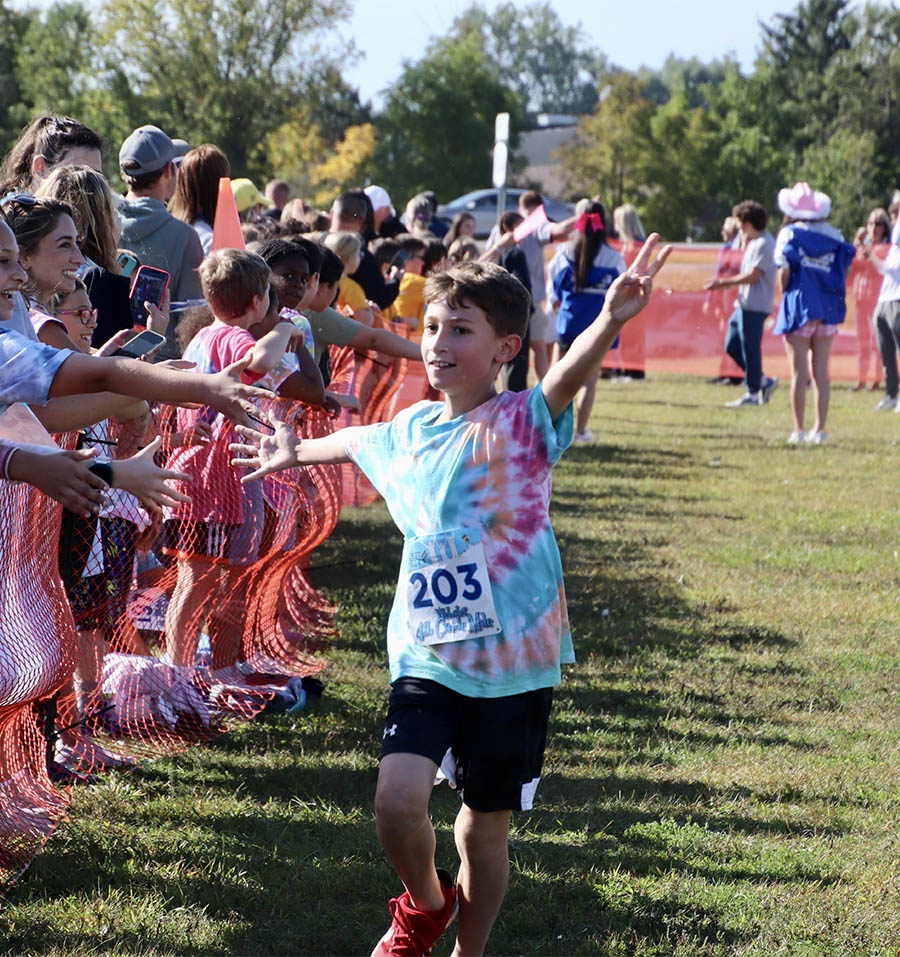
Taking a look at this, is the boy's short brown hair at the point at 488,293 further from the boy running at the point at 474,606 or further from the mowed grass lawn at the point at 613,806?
the mowed grass lawn at the point at 613,806

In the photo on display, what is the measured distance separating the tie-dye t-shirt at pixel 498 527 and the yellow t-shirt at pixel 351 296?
16.6 feet

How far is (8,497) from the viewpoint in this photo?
3377mm

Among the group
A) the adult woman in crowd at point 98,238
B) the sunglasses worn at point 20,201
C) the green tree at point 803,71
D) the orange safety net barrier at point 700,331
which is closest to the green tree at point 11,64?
the green tree at point 803,71

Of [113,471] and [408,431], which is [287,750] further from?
[113,471]

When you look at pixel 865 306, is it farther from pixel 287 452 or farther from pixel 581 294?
pixel 287 452

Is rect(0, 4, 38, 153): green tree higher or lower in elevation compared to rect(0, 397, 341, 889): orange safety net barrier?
higher

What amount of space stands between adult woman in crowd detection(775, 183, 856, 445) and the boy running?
9803 millimetres

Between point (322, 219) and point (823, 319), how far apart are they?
5.00 m

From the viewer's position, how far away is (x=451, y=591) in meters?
3.21

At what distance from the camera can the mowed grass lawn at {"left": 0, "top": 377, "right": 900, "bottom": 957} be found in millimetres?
3645

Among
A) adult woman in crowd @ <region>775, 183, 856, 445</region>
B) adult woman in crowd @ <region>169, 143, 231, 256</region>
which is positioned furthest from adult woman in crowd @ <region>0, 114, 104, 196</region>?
adult woman in crowd @ <region>775, 183, 856, 445</region>

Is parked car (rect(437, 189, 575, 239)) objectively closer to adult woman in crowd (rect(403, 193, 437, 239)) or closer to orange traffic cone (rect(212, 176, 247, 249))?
adult woman in crowd (rect(403, 193, 437, 239))

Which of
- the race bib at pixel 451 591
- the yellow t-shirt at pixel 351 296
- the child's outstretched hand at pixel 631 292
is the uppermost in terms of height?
the yellow t-shirt at pixel 351 296

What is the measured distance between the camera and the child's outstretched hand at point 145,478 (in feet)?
9.05
